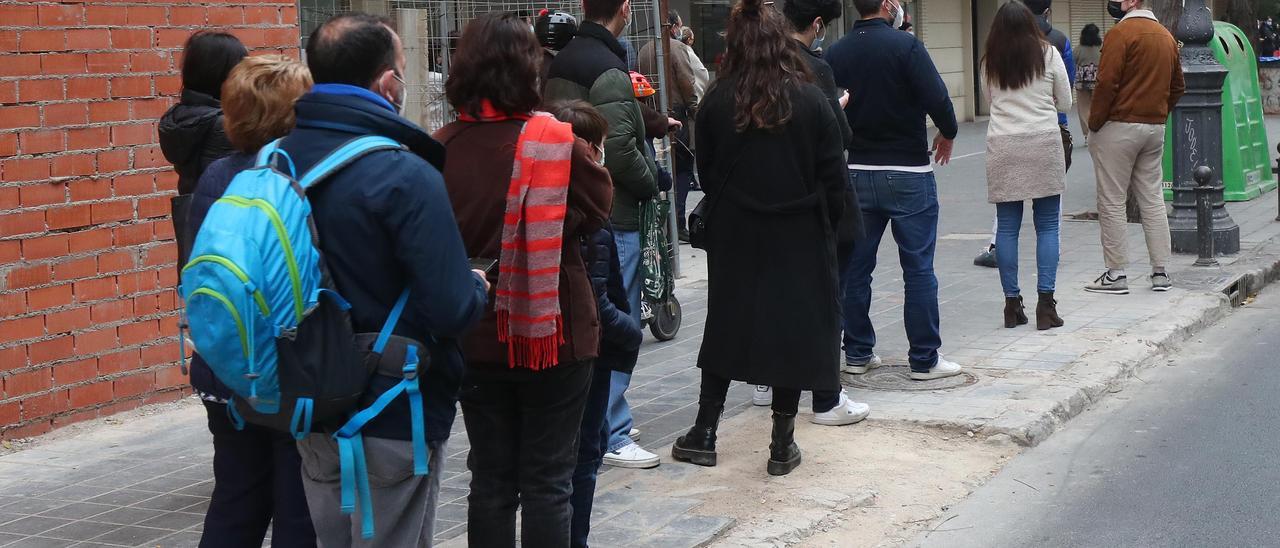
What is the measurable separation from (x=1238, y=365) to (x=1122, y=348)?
0.60 meters

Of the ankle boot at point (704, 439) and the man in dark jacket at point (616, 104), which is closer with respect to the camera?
the man in dark jacket at point (616, 104)

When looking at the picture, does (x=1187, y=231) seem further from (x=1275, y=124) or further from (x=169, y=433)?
(x=1275, y=124)

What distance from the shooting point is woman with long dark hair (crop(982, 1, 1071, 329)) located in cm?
802

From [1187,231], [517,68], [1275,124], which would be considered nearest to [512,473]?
[517,68]

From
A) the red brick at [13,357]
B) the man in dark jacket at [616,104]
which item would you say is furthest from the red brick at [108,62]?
the man in dark jacket at [616,104]

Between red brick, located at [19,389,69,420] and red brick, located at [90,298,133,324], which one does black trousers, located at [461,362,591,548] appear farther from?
red brick, located at [90,298,133,324]

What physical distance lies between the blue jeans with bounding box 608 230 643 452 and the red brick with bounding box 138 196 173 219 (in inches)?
101

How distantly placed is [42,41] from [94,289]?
3.73 ft

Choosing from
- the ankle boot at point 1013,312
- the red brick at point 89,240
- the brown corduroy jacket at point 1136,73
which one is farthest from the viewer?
the brown corduroy jacket at point 1136,73

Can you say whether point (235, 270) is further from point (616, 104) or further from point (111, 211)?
point (111, 211)

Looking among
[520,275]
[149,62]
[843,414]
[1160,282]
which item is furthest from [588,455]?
[1160,282]

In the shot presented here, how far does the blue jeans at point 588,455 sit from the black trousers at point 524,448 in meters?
0.29

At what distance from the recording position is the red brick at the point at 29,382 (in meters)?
6.22

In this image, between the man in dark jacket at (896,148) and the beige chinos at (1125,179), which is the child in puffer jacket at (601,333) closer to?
the man in dark jacket at (896,148)
